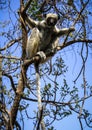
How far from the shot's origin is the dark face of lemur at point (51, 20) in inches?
289

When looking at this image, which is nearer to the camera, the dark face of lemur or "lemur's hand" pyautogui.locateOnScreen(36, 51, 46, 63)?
"lemur's hand" pyautogui.locateOnScreen(36, 51, 46, 63)

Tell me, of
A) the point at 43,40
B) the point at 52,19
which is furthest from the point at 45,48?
the point at 52,19

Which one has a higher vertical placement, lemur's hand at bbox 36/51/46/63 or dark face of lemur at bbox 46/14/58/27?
dark face of lemur at bbox 46/14/58/27

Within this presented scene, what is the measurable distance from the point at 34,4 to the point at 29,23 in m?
0.46

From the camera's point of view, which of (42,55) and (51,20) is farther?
(51,20)

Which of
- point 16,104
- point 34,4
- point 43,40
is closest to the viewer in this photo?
point 16,104

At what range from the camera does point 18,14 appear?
6.67 m

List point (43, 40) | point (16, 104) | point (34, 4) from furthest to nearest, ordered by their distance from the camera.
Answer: point (43, 40), point (34, 4), point (16, 104)

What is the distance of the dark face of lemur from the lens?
24.1ft

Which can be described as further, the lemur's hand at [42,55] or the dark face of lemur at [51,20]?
the dark face of lemur at [51,20]

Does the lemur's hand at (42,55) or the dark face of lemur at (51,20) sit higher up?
the dark face of lemur at (51,20)

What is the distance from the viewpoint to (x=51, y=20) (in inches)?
299

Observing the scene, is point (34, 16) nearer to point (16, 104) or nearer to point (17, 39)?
point (17, 39)

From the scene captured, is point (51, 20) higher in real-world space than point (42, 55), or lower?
higher
